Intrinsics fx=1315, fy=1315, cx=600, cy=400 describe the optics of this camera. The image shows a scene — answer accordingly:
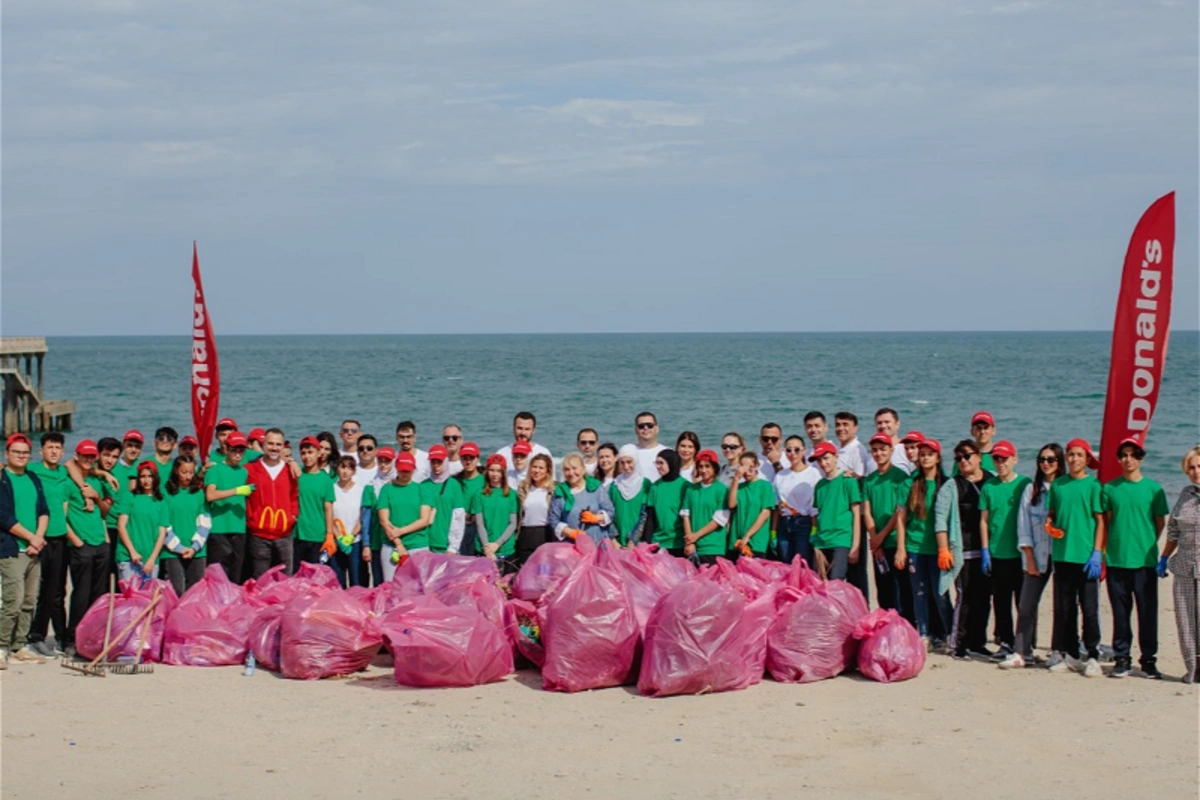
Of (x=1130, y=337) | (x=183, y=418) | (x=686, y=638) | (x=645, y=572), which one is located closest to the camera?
(x=686, y=638)

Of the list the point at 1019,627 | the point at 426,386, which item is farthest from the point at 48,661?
the point at 426,386

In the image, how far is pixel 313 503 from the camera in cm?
911

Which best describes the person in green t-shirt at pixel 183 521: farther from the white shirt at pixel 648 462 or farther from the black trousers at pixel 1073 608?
the black trousers at pixel 1073 608

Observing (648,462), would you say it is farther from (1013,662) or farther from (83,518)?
(83,518)

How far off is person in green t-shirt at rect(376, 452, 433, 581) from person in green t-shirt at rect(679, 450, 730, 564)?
1.77 m

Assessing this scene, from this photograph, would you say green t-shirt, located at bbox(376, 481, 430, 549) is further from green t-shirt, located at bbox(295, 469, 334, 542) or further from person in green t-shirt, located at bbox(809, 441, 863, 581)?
person in green t-shirt, located at bbox(809, 441, 863, 581)

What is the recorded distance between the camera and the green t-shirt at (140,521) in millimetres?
8508

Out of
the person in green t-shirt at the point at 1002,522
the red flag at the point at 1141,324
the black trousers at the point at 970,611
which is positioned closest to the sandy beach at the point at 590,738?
the black trousers at the point at 970,611

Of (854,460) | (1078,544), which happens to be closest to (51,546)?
(854,460)

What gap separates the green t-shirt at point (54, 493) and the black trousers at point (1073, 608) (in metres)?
6.09

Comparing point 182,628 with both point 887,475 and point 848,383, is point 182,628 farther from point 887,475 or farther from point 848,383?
point 848,383

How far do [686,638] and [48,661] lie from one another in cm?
400

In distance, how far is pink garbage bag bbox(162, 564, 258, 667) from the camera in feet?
26.3

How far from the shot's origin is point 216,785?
5785 millimetres
